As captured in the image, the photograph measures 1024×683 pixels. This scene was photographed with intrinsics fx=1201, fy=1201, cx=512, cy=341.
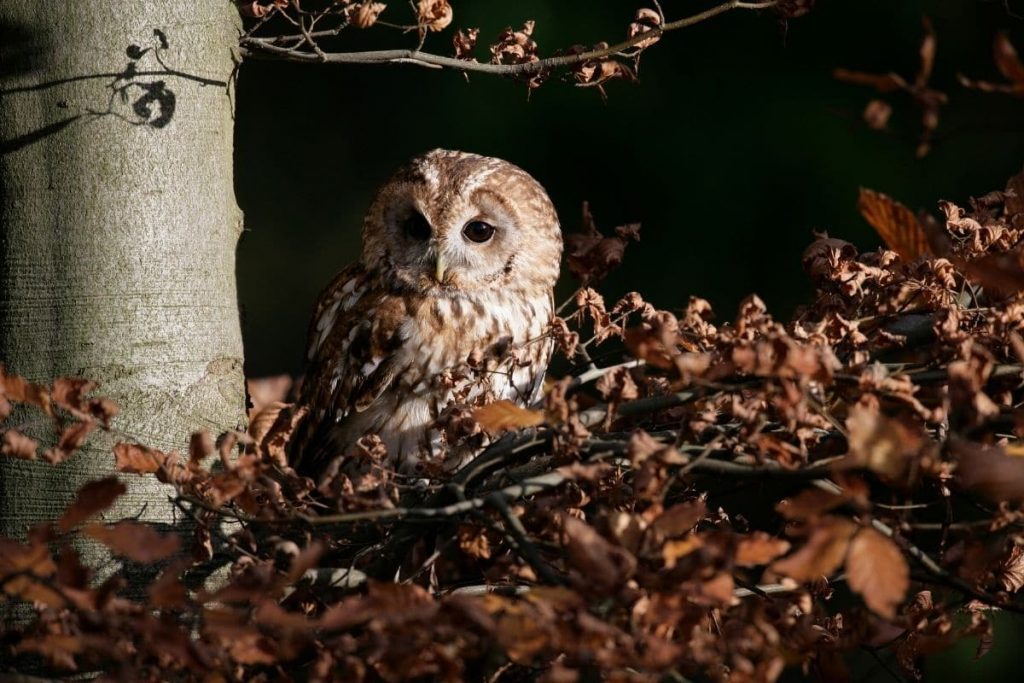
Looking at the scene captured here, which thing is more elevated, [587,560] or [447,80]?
[447,80]

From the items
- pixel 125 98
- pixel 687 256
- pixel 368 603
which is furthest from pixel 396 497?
pixel 687 256

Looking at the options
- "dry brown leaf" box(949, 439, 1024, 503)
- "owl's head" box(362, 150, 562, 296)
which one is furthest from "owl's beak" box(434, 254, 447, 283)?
"dry brown leaf" box(949, 439, 1024, 503)

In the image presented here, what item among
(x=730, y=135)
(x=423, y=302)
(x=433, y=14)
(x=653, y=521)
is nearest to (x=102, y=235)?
(x=433, y=14)

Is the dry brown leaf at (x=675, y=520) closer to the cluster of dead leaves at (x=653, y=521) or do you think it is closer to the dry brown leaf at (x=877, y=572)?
the cluster of dead leaves at (x=653, y=521)

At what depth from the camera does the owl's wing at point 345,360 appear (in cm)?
201

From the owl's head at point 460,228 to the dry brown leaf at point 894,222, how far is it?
3.59ft

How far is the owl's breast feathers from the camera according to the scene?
1986 mm

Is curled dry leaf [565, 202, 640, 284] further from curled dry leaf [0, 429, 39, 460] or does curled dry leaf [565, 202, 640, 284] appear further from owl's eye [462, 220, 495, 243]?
owl's eye [462, 220, 495, 243]

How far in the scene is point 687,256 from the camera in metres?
3.60

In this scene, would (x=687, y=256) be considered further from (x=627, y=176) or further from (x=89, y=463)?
(x=89, y=463)

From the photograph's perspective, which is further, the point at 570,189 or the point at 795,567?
the point at 570,189

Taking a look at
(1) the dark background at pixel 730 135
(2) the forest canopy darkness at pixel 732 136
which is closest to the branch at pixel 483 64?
(1) the dark background at pixel 730 135

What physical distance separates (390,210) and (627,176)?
1628mm

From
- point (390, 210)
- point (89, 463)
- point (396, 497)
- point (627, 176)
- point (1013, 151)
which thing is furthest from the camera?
point (627, 176)
